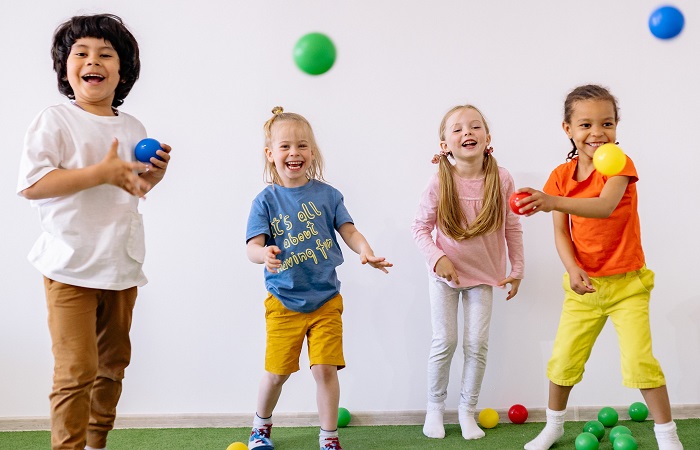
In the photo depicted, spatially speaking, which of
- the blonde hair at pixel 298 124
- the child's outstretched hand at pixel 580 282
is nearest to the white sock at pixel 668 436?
the child's outstretched hand at pixel 580 282

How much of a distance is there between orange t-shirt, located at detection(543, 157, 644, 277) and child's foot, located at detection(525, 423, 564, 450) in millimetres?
545

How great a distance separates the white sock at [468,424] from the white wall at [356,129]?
0.18 m

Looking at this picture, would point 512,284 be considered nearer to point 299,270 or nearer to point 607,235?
point 607,235

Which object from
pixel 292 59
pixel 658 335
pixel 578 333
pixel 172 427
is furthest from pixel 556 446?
pixel 292 59

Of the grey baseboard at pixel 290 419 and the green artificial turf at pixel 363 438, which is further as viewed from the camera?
the grey baseboard at pixel 290 419

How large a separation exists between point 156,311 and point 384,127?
1.17 metres

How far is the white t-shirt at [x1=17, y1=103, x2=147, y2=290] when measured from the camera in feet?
6.26

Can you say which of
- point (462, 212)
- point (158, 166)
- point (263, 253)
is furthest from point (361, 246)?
point (158, 166)

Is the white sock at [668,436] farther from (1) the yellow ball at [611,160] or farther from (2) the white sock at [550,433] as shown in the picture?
(1) the yellow ball at [611,160]

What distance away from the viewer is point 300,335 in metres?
2.54

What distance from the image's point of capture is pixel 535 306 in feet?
9.71

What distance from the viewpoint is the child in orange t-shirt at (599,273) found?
89.0 inches

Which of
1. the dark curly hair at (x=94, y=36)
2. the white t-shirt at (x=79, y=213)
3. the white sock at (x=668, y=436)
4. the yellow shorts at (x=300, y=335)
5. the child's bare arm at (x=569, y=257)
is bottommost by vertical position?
the white sock at (x=668, y=436)

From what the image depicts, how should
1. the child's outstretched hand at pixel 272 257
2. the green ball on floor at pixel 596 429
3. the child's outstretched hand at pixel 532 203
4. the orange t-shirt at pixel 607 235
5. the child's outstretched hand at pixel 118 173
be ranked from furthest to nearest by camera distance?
1. the green ball on floor at pixel 596 429
2. the orange t-shirt at pixel 607 235
3. the child's outstretched hand at pixel 272 257
4. the child's outstretched hand at pixel 532 203
5. the child's outstretched hand at pixel 118 173
